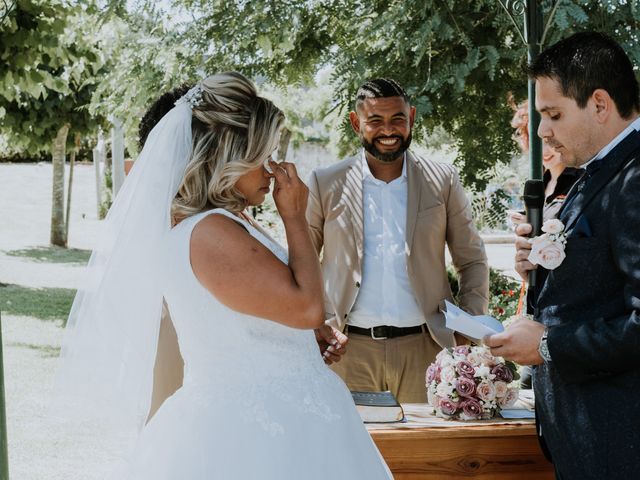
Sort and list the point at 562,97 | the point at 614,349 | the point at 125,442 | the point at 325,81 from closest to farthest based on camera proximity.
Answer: the point at 614,349 < the point at 562,97 < the point at 125,442 < the point at 325,81

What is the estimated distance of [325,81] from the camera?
6.41m

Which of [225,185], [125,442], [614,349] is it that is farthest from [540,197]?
[125,442]

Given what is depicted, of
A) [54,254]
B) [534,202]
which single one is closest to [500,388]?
[534,202]

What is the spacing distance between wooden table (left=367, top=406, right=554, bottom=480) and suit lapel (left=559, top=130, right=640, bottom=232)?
3.56ft

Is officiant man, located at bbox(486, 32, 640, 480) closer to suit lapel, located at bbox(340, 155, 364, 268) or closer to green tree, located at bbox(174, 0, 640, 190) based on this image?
suit lapel, located at bbox(340, 155, 364, 268)

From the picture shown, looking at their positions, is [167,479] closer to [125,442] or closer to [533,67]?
[125,442]

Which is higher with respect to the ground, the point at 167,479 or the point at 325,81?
the point at 325,81

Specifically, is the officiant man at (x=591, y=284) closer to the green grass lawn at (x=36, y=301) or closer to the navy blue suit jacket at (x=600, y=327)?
the navy blue suit jacket at (x=600, y=327)

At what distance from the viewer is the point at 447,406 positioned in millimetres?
3283

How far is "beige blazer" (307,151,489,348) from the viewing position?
4125 mm

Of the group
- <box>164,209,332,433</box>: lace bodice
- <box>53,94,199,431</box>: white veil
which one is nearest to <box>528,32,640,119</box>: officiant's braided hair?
<box>164,209,332,433</box>: lace bodice

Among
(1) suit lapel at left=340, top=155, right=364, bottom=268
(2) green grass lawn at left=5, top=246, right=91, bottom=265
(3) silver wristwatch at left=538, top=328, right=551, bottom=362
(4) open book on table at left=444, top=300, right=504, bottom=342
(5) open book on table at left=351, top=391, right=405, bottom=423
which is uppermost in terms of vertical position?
(1) suit lapel at left=340, top=155, right=364, bottom=268

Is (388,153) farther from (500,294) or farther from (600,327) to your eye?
(500,294)

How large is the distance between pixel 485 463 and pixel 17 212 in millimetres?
26994
